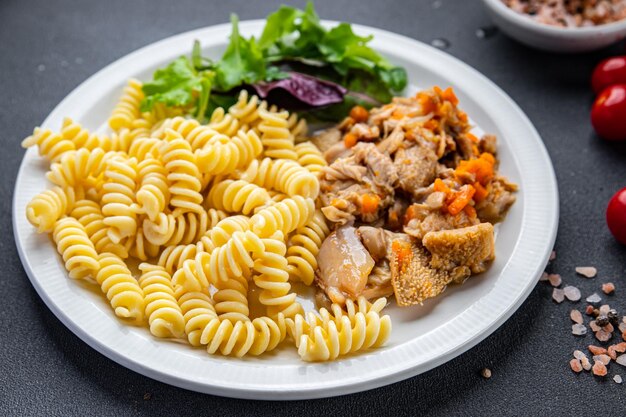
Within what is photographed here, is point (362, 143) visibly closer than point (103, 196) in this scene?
No

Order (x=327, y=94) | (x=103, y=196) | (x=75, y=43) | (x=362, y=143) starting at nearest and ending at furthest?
(x=103, y=196) < (x=362, y=143) < (x=327, y=94) < (x=75, y=43)

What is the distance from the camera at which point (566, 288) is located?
390cm

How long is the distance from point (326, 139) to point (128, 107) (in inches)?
52.0

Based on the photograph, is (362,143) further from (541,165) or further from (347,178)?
(541,165)

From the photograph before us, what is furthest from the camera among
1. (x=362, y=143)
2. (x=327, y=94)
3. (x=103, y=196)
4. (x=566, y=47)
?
(x=566, y=47)

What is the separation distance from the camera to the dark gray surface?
3389 millimetres

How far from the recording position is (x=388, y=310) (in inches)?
146

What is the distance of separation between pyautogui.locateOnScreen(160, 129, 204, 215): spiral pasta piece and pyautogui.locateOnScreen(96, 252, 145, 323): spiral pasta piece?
43cm

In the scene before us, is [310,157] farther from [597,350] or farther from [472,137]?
[597,350]

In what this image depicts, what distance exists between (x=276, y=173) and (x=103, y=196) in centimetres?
98

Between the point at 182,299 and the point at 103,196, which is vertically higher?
the point at 103,196

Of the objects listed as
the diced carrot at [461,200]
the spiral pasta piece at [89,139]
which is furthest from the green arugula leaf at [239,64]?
the diced carrot at [461,200]

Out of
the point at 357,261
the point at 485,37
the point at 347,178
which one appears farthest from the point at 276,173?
the point at 485,37

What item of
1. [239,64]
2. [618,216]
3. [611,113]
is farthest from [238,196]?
[611,113]
